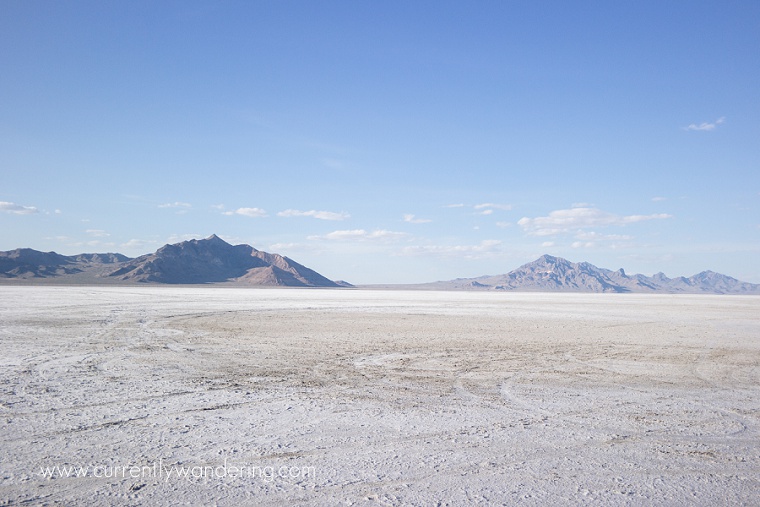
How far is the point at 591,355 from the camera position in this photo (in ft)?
50.2

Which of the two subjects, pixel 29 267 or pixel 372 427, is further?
pixel 29 267

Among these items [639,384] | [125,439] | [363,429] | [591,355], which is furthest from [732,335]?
[125,439]

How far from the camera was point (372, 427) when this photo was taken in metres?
7.23

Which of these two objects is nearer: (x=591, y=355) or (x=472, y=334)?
(x=591, y=355)

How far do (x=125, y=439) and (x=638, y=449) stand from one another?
620cm

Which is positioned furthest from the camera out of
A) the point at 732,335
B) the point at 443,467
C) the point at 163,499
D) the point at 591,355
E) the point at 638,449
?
Result: the point at 732,335

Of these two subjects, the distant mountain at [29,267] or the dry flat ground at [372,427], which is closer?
the dry flat ground at [372,427]

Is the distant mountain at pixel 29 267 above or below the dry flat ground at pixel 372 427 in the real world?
above

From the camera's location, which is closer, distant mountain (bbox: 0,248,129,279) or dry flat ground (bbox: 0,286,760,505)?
dry flat ground (bbox: 0,286,760,505)

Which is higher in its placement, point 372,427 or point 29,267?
point 29,267

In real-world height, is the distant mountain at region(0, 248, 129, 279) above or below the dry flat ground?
above

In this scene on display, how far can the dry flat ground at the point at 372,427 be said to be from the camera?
511 cm

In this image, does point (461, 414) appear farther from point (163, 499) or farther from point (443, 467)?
point (163, 499)

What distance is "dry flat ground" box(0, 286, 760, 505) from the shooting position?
5113mm
